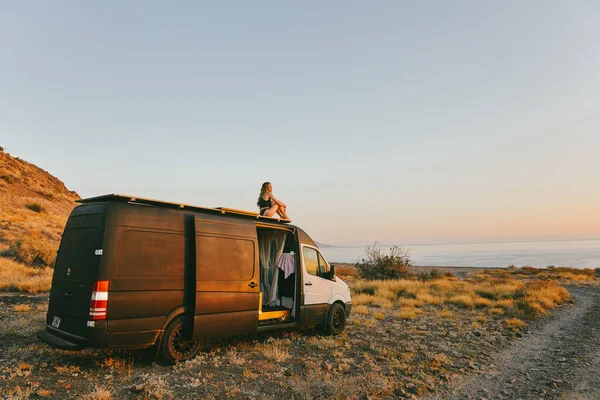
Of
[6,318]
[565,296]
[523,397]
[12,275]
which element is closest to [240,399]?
[523,397]

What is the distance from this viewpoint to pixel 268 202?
9.55m

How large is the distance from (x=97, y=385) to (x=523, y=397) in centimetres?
633

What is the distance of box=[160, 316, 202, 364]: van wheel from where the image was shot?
20.3ft

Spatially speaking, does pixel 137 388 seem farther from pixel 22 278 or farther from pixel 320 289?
pixel 22 278

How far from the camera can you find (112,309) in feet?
18.1

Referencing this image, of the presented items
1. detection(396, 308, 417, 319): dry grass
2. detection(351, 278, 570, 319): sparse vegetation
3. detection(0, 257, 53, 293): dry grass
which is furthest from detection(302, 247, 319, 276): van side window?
detection(0, 257, 53, 293): dry grass

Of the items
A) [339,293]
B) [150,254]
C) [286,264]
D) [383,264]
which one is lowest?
[339,293]

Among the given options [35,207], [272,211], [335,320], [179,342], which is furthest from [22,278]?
[35,207]

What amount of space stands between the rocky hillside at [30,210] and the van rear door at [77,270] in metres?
15.0

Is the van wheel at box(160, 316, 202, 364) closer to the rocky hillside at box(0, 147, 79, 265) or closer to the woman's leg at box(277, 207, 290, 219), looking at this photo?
the woman's leg at box(277, 207, 290, 219)

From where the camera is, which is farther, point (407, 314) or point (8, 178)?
point (8, 178)

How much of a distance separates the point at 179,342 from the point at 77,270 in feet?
6.71

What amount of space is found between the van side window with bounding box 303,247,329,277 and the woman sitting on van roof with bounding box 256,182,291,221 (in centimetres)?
117

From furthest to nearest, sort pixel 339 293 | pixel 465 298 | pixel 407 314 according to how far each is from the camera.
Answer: pixel 465 298 → pixel 407 314 → pixel 339 293
